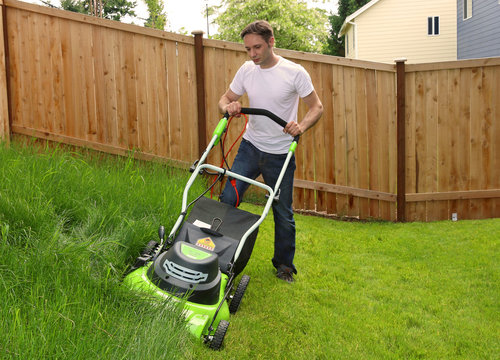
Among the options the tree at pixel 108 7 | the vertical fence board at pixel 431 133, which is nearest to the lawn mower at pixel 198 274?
the vertical fence board at pixel 431 133

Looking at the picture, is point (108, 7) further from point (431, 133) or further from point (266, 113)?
point (266, 113)

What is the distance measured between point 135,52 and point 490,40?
11497 mm

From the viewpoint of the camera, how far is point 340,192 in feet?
20.4

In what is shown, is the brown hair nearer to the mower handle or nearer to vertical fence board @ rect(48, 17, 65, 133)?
the mower handle

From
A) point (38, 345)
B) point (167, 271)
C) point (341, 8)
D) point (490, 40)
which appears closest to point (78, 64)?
point (167, 271)

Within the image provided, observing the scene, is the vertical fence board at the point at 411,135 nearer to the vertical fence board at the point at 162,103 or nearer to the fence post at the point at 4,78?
the vertical fence board at the point at 162,103

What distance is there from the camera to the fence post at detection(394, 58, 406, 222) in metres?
6.01

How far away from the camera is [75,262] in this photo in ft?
9.00

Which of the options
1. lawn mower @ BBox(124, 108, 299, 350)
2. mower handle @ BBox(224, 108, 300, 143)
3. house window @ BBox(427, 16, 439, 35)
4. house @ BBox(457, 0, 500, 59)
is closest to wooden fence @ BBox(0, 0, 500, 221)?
mower handle @ BBox(224, 108, 300, 143)

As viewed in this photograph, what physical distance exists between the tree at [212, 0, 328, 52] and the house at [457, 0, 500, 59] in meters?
10.0

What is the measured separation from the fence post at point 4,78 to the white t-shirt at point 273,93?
3216 mm

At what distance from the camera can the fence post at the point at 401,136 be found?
6012mm

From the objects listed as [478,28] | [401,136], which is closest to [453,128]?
Result: [401,136]

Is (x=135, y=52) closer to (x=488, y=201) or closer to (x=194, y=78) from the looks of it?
(x=194, y=78)
